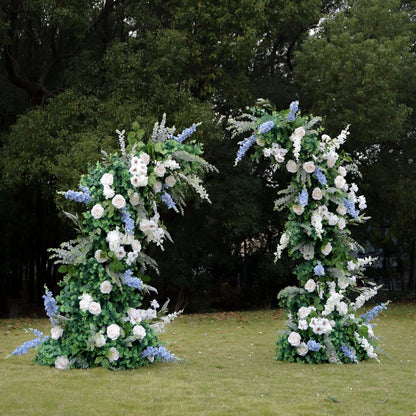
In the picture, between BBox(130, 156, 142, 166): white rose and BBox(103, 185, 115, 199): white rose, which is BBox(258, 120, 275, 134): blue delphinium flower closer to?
BBox(130, 156, 142, 166): white rose

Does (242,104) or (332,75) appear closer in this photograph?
(332,75)

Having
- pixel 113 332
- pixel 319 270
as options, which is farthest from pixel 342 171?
pixel 113 332

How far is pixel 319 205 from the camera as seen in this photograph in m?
8.02

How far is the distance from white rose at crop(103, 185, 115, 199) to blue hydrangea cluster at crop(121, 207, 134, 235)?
0.21 m

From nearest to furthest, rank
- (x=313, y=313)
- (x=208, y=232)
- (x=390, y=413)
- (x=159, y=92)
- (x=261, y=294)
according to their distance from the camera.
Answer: (x=390, y=413), (x=313, y=313), (x=159, y=92), (x=208, y=232), (x=261, y=294)

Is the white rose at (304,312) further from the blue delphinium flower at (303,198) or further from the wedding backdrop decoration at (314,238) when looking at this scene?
the blue delphinium flower at (303,198)

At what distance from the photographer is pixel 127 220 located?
702 centimetres

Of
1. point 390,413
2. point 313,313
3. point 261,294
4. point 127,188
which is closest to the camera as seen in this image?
point 390,413

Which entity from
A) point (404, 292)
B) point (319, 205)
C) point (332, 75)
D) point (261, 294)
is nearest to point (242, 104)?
point (332, 75)

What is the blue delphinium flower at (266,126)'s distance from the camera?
7.86 meters

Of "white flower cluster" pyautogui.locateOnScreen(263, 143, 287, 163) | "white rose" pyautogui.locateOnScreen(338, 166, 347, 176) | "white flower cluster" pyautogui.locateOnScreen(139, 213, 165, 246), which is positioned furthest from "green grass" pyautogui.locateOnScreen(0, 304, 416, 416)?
"white flower cluster" pyautogui.locateOnScreen(263, 143, 287, 163)

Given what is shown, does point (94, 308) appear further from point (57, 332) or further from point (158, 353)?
point (158, 353)

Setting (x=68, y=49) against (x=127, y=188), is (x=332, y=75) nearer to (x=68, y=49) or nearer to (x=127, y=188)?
(x=68, y=49)

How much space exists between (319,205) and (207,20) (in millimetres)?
8605
